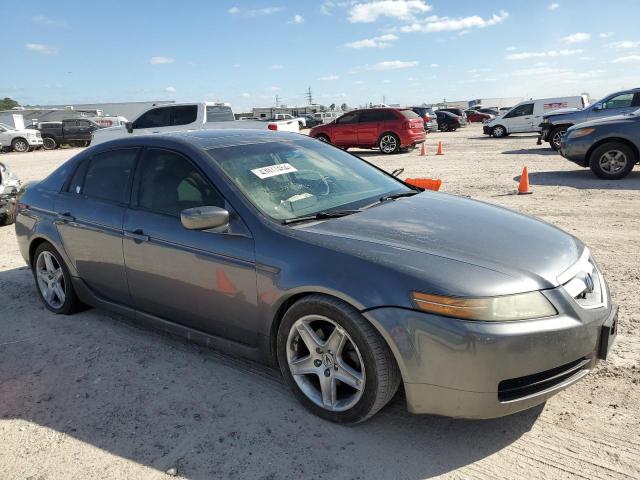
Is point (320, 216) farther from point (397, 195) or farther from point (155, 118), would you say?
point (155, 118)

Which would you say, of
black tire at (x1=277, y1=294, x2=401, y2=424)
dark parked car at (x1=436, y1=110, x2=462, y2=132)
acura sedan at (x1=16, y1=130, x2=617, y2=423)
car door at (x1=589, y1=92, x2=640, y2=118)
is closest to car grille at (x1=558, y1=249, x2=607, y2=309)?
acura sedan at (x1=16, y1=130, x2=617, y2=423)

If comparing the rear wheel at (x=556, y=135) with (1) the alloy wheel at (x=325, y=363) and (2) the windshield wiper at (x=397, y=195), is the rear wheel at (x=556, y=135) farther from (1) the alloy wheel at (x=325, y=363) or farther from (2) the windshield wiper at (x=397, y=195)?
(1) the alloy wheel at (x=325, y=363)

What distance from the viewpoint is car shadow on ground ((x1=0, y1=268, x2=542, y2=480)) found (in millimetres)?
2541

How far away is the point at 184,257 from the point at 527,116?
2544 cm

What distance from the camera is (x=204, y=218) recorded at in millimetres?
2996

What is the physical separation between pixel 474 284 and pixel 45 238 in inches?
145

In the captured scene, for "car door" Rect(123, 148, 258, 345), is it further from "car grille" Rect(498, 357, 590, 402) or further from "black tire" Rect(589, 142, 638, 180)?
"black tire" Rect(589, 142, 638, 180)

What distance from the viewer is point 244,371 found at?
3.45m

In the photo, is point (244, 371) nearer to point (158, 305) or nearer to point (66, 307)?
point (158, 305)

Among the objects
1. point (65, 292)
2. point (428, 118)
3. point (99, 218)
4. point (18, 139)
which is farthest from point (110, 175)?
point (428, 118)

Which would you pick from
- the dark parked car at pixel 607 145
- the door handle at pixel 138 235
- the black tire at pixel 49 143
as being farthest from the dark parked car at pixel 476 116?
the door handle at pixel 138 235

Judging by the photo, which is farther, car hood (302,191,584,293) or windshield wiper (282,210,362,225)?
windshield wiper (282,210,362,225)

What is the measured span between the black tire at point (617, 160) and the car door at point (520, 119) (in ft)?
54.0

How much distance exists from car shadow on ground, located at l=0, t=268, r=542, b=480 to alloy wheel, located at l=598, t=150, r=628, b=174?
28.8 feet
